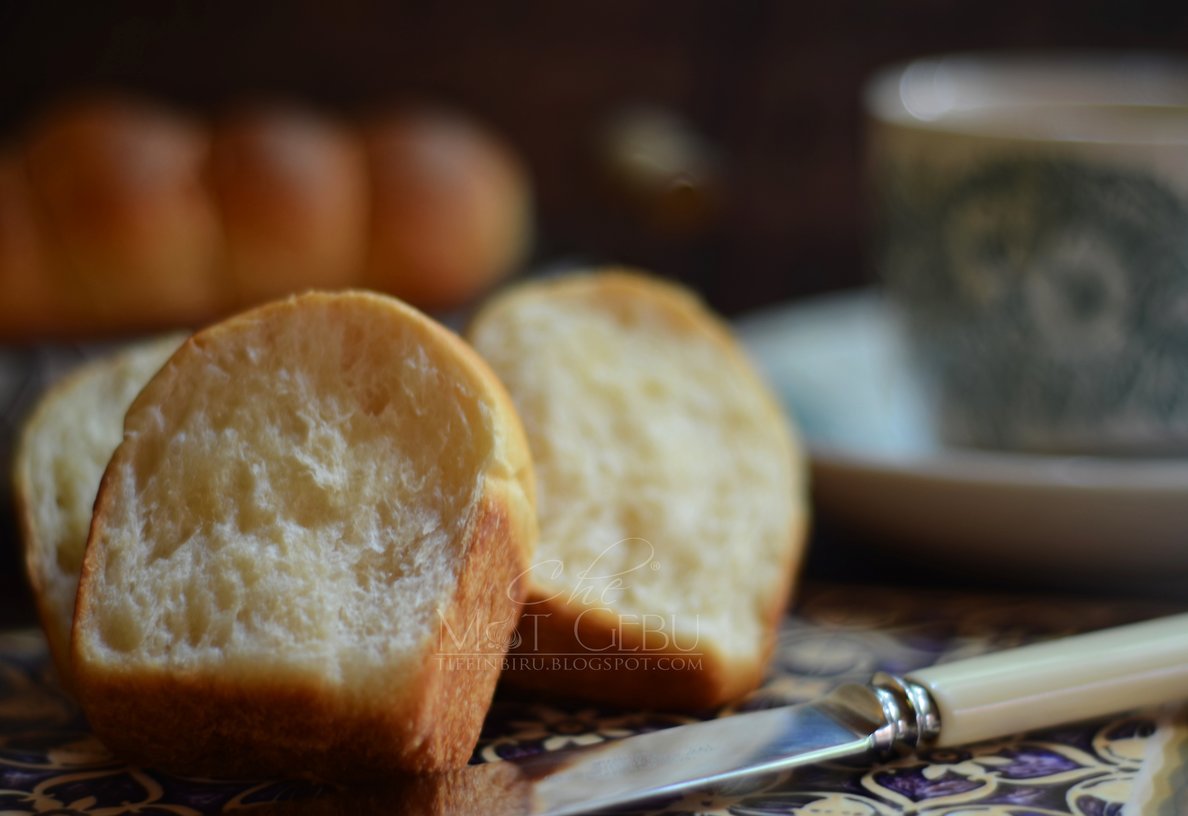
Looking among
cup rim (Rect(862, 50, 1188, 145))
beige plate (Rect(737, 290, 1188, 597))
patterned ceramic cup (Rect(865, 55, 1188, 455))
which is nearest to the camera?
beige plate (Rect(737, 290, 1188, 597))

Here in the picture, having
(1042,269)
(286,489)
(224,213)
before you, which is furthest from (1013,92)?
(286,489)

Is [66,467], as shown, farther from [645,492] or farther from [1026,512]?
[1026,512]

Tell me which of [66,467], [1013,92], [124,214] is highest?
[1013,92]

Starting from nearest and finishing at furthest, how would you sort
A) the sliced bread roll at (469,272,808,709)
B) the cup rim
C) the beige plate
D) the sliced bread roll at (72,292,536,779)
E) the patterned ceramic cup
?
the sliced bread roll at (72,292,536,779) → the sliced bread roll at (469,272,808,709) → the beige plate → the patterned ceramic cup → the cup rim

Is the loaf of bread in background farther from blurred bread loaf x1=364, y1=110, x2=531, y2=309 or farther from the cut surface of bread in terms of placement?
the cut surface of bread

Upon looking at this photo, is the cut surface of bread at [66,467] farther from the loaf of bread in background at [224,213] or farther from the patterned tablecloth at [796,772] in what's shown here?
the loaf of bread in background at [224,213]

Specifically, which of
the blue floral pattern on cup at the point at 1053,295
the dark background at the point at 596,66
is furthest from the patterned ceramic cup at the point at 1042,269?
the dark background at the point at 596,66

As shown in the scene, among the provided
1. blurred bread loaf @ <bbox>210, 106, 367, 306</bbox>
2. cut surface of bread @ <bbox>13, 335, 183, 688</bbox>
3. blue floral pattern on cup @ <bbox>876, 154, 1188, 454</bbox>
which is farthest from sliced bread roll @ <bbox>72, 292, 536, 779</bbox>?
blurred bread loaf @ <bbox>210, 106, 367, 306</bbox>
